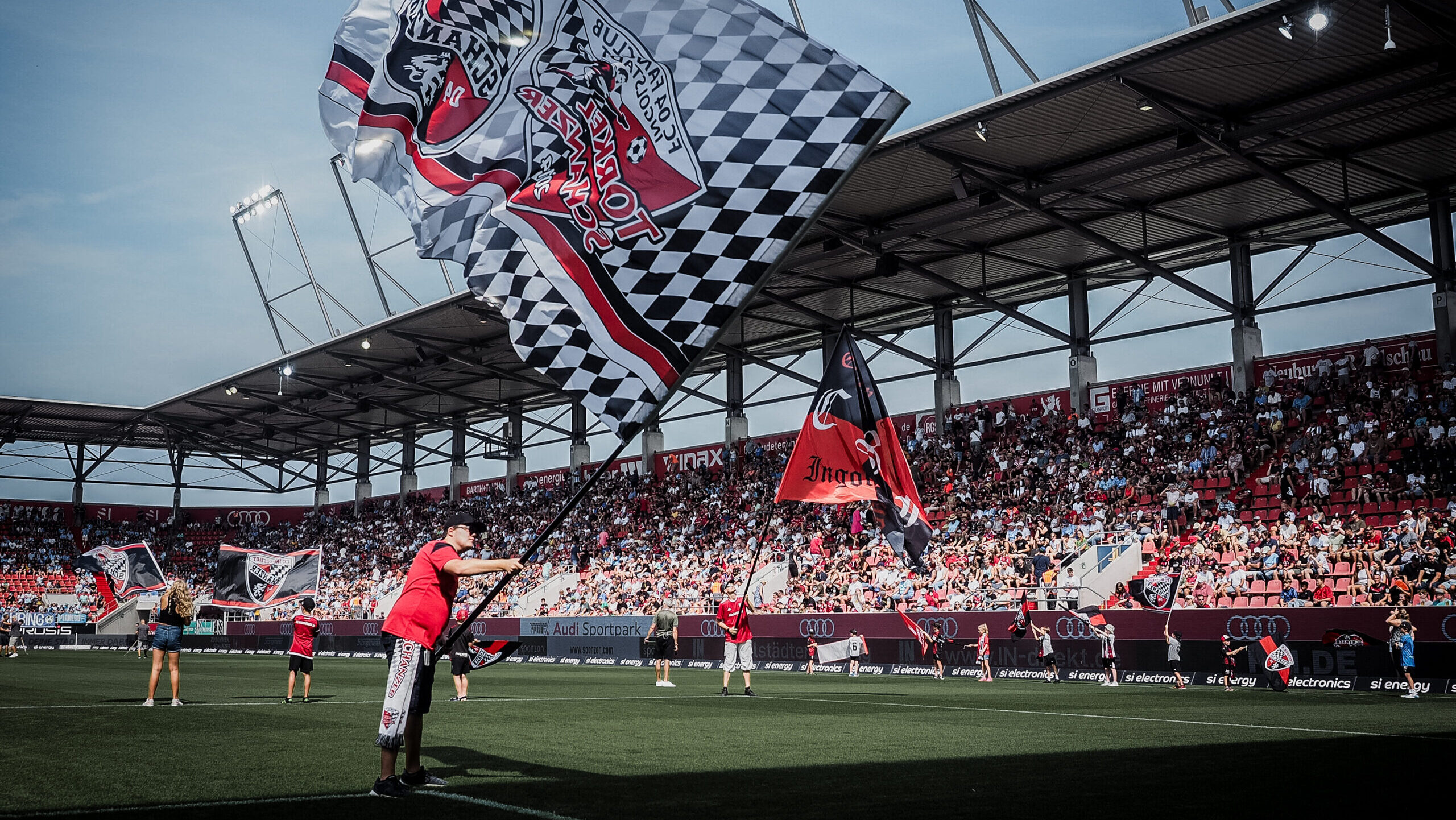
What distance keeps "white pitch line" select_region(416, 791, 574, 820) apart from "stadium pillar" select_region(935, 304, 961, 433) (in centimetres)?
3466

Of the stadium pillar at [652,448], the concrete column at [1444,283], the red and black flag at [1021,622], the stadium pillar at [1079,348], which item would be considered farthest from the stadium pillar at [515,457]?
the concrete column at [1444,283]

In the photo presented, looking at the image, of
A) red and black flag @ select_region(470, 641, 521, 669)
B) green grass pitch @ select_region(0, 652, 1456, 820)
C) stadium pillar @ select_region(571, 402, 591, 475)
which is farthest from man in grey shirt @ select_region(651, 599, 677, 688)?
stadium pillar @ select_region(571, 402, 591, 475)

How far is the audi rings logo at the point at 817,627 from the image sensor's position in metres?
32.1

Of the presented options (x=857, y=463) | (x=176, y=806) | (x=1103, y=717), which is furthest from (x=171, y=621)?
(x=1103, y=717)

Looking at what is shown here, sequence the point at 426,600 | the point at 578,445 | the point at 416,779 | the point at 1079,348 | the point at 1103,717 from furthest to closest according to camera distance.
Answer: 1. the point at 578,445
2. the point at 1079,348
3. the point at 1103,717
4. the point at 416,779
5. the point at 426,600

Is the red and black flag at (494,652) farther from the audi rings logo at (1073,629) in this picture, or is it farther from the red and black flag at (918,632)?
the audi rings logo at (1073,629)

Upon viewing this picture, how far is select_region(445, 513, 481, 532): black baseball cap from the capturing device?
811cm

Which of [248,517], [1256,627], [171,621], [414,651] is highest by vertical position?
[248,517]

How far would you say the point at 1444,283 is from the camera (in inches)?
1156

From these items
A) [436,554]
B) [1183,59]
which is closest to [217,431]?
[1183,59]

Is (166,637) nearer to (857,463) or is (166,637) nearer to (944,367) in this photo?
(857,463)

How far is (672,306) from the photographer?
6.22 m

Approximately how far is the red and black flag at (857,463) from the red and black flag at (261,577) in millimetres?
12132

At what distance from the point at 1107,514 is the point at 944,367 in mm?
11069
